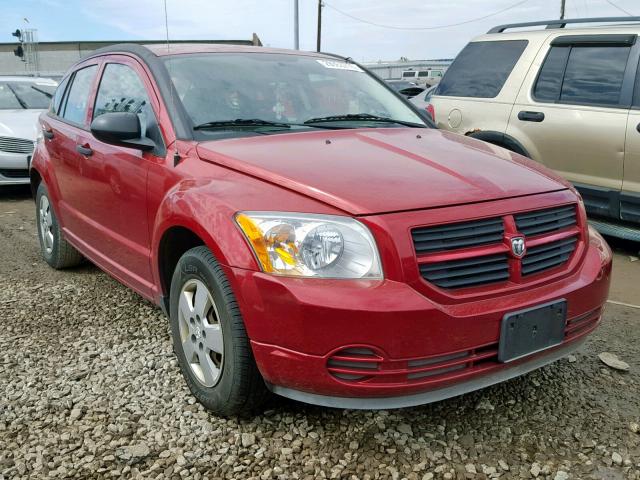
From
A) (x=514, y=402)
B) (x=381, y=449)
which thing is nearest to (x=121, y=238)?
(x=381, y=449)

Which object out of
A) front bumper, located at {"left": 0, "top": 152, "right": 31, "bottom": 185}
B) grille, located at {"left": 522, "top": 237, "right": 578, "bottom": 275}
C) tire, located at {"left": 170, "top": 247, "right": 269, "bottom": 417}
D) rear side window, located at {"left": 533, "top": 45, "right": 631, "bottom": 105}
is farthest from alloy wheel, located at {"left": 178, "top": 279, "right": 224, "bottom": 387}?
front bumper, located at {"left": 0, "top": 152, "right": 31, "bottom": 185}

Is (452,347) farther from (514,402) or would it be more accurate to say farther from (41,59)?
(41,59)

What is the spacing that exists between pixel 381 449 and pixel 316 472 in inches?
11.4

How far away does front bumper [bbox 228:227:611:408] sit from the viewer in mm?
2092

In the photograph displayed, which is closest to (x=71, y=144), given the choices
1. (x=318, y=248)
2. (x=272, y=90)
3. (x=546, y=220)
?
(x=272, y=90)

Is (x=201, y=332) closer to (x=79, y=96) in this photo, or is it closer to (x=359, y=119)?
(x=359, y=119)

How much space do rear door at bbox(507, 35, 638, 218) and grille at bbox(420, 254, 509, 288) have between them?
10.6 feet

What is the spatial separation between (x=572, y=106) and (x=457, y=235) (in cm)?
356

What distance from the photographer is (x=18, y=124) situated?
8.31m

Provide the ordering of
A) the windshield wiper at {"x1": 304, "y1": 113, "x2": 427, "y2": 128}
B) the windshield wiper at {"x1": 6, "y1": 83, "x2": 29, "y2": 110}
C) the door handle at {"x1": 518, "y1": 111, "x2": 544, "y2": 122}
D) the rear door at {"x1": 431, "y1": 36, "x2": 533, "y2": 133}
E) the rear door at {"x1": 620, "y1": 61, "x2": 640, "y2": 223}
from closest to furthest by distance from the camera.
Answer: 1. the windshield wiper at {"x1": 304, "y1": 113, "x2": 427, "y2": 128}
2. the rear door at {"x1": 620, "y1": 61, "x2": 640, "y2": 223}
3. the door handle at {"x1": 518, "y1": 111, "x2": 544, "y2": 122}
4. the rear door at {"x1": 431, "y1": 36, "x2": 533, "y2": 133}
5. the windshield wiper at {"x1": 6, "y1": 83, "x2": 29, "y2": 110}

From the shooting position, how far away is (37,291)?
428 cm

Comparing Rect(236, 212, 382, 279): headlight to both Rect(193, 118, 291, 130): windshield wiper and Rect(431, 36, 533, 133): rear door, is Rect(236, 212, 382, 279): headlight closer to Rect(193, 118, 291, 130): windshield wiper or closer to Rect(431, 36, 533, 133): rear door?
Rect(193, 118, 291, 130): windshield wiper

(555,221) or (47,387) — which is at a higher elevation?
(555,221)

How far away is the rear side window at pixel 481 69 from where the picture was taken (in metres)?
5.73
